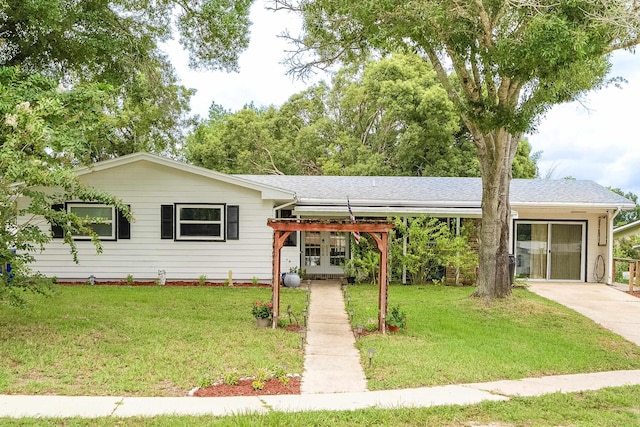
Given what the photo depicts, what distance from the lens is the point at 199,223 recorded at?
15.0 m

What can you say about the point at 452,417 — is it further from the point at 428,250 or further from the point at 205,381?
the point at 428,250

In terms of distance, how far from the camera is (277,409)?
5473 mm

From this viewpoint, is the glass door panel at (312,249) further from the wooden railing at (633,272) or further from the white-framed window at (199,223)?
the wooden railing at (633,272)

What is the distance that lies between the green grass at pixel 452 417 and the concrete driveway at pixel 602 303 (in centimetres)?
450

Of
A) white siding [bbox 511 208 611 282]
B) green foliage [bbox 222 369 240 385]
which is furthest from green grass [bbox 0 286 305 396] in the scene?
white siding [bbox 511 208 611 282]

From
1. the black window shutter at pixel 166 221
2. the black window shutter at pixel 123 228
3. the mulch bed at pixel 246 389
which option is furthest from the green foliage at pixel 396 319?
the black window shutter at pixel 123 228

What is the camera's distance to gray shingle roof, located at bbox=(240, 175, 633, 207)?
16531 mm

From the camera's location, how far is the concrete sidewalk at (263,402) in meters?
5.32

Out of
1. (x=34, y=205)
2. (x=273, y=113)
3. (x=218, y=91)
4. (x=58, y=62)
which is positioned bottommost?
(x=34, y=205)

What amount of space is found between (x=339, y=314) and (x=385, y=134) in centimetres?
2035

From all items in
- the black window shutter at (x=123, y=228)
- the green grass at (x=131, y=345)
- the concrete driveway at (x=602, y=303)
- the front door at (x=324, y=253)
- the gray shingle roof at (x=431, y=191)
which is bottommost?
the concrete driveway at (x=602, y=303)

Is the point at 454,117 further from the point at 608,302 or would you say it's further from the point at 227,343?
the point at 227,343

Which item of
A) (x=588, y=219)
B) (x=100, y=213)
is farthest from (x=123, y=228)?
(x=588, y=219)

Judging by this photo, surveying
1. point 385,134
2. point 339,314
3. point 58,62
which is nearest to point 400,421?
point 339,314
